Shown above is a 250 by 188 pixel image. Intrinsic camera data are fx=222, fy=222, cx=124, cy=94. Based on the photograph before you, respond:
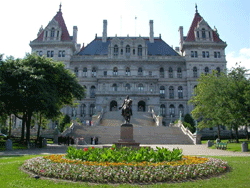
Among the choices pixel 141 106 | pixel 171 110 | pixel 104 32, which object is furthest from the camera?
pixel 104 32

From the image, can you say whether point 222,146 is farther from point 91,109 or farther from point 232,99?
point 91,109

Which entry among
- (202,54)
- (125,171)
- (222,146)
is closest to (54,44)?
(202,54)

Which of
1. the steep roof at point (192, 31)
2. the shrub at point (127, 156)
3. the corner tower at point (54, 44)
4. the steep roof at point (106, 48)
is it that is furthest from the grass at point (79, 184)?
the steep roof at point (192, 31)

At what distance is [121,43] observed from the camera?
6119 centimetres

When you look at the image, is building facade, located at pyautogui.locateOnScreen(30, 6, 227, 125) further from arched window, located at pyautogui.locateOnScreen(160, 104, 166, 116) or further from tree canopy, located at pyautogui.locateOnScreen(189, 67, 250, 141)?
tree canopy, located at pyautogui.locateOnScreen(189, 67, 250, 141)

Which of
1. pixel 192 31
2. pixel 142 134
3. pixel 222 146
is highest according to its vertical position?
pixel 192 31

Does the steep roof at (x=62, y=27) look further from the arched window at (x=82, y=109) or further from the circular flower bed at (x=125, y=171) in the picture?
the circular flower bed at (x=125, y=171)

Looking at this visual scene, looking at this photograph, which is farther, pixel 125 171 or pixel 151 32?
pixel 151 32

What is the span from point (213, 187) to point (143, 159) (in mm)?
3292

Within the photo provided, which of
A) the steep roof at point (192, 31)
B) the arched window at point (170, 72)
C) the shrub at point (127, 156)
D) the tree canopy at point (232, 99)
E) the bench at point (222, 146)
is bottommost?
the bench at point (222, 146)

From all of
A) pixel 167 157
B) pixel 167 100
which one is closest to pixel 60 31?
pixel 167 100

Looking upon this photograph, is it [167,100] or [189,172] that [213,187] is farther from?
[167,100]

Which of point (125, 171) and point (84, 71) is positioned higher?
point (84, 71)

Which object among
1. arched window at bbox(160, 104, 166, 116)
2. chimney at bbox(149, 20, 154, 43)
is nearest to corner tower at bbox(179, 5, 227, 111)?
arched window at bbox(160, 104, 166, 116)
